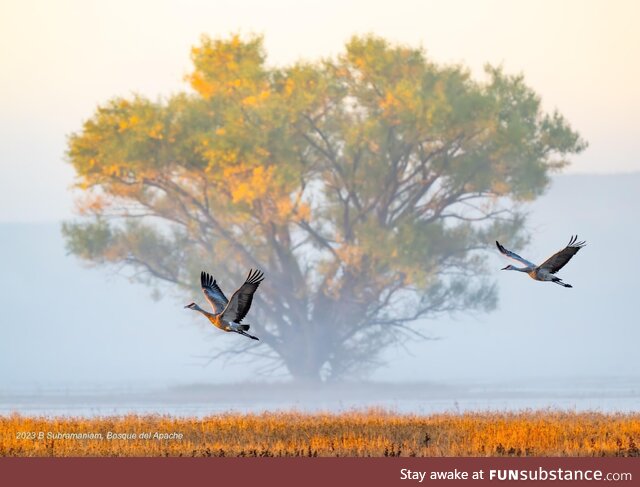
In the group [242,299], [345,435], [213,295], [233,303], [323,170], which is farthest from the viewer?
[323,170]

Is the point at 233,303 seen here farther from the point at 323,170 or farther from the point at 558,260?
the point at 323,170

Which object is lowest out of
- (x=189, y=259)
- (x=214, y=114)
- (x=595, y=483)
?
(x=595, y=483)

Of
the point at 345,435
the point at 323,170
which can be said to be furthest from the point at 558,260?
the point at 323,170

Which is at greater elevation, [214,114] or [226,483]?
[214,114]

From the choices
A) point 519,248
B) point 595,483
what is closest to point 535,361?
point 519,248

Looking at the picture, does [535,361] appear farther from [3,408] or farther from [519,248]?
[3,408]

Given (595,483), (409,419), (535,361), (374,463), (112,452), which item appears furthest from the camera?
(535,361)

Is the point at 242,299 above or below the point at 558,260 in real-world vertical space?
below

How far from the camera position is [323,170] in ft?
252

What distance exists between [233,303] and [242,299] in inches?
14.3

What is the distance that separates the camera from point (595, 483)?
2338cm

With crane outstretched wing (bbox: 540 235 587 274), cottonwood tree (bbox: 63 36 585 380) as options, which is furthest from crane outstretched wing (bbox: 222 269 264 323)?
cottonwood tree (bbox: 63 36 585 380)

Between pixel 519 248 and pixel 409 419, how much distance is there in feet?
138

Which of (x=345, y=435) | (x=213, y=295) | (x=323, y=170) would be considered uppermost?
(x=323, y=170)
